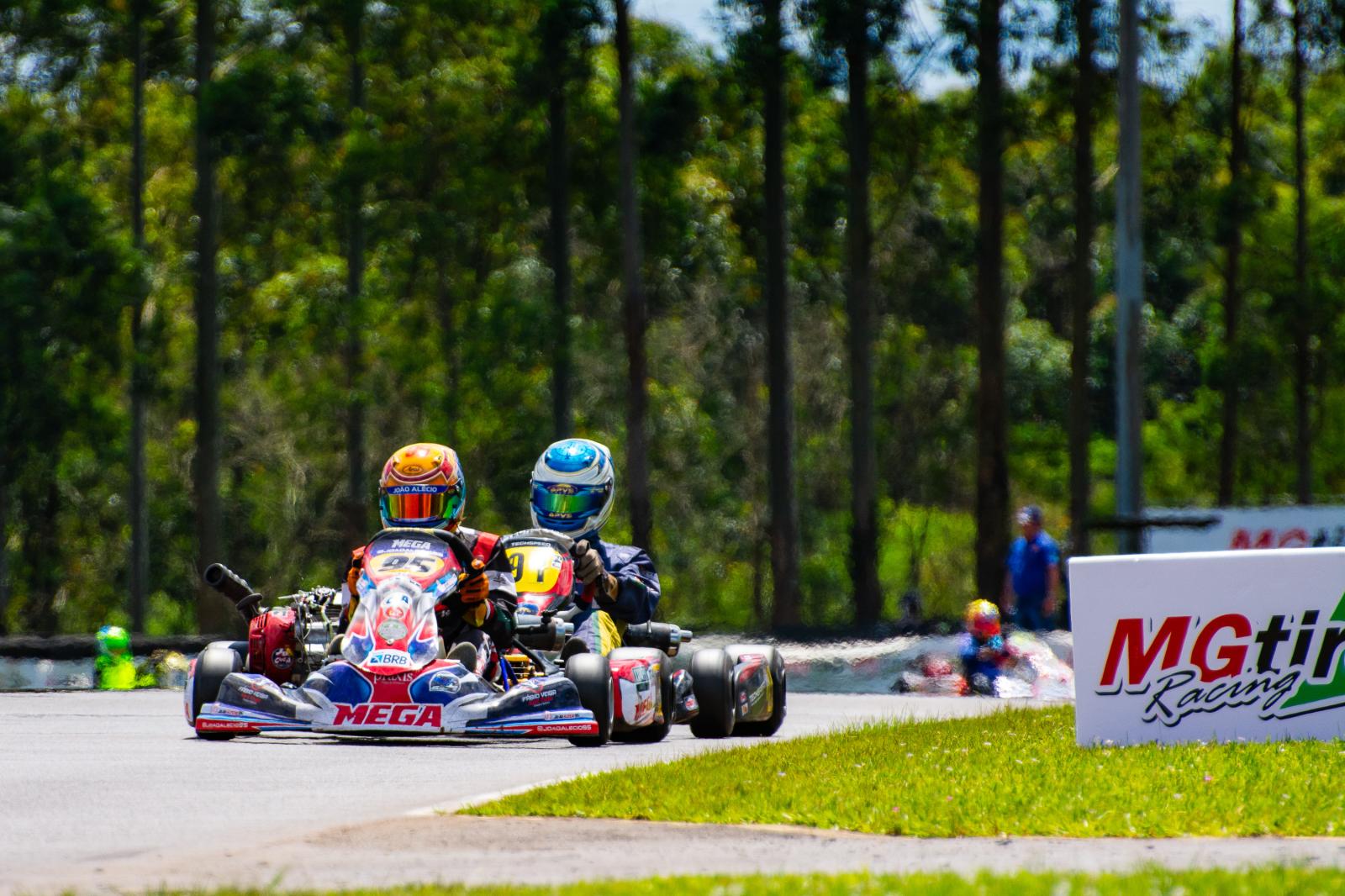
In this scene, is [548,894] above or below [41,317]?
below

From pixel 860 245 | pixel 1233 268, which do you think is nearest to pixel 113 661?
pixel 860 245

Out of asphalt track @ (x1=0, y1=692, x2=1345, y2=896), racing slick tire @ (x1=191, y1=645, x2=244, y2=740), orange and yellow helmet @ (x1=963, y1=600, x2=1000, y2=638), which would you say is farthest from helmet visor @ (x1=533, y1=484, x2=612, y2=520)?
orange and yellow helmet @ (x1=963, y1=600, x2=1000, y2=638)

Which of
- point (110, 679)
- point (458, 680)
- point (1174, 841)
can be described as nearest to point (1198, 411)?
point (110, 679)

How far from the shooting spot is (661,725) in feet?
47.2

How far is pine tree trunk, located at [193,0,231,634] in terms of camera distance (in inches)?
1528

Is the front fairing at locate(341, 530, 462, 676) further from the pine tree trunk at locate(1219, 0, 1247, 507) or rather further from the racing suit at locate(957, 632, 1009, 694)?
the pine tree trunk at locate(1219, 0, 1247, 507)

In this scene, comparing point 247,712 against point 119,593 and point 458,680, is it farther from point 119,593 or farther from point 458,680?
point 119,593

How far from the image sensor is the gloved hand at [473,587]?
13.6 meters

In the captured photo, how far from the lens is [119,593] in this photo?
54438 mm

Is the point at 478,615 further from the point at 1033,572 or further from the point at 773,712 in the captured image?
the point at 1033,572

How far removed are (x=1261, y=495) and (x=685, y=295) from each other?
14.6m

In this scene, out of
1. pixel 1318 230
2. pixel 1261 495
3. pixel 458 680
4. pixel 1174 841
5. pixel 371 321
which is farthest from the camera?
pixel 1261 495

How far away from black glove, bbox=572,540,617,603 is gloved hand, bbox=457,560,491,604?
3.33 ft

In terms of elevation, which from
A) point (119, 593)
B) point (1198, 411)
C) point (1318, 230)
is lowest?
point (119, 593)
